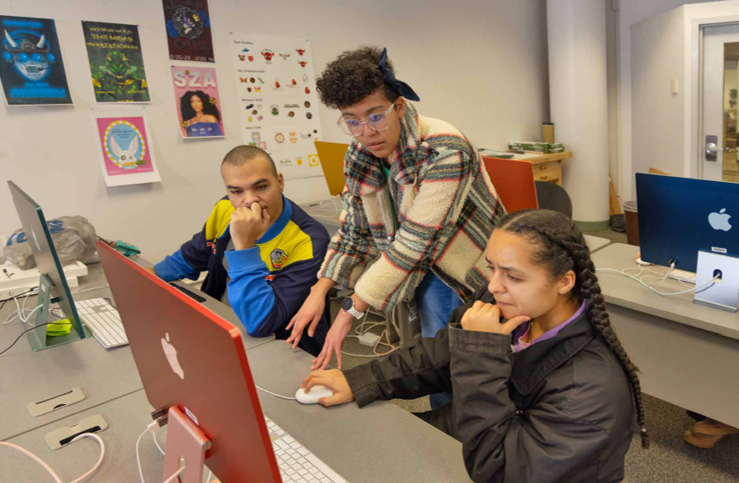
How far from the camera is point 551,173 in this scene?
437cm

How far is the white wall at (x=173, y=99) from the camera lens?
246cm

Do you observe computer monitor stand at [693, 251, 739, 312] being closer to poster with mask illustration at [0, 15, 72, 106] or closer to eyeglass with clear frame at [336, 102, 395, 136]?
eyeglass with clear frame at [336, 102, 395, 136]

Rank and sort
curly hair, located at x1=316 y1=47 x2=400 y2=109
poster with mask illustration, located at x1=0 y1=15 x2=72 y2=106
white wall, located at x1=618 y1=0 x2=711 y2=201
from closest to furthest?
curly hair, located at x1=316 y1=47 x2=400 y2=109 < poster with mask illustration, located at x1=0 y1=15 x2=72 y2=106 < white wall, located at x1=618 y1=0 x2=711 y2=201

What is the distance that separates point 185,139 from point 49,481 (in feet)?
7.21

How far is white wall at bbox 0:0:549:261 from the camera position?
2.46m

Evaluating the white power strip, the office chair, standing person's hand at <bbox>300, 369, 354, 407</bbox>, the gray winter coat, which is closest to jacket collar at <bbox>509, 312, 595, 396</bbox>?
the gray winter coat

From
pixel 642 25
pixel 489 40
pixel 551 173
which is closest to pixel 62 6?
pixel 489 40

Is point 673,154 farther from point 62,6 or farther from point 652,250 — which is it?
point 62,6

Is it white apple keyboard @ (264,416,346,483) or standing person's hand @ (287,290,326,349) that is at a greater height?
standing person's hand @ (287,290,326,349)

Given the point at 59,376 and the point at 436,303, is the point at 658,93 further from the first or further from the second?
the point at 59,376

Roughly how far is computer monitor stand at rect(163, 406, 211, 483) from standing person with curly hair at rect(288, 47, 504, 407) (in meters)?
0.50

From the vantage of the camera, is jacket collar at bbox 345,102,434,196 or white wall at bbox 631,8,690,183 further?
white wall at bbox 631,8,690,183

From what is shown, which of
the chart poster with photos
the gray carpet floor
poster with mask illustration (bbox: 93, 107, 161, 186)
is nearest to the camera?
the gray carpet floor

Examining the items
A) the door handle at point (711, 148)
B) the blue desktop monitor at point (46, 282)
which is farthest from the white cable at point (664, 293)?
the door handle at point (711, 148)
